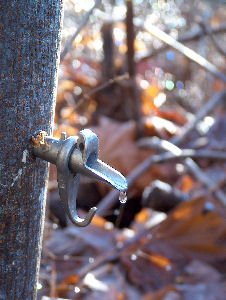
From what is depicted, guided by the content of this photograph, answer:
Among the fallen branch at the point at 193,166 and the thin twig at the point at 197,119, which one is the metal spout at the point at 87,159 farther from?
the thin twig at the point at 197,119

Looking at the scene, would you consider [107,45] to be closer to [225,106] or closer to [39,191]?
[225,106]

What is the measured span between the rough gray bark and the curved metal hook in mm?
59

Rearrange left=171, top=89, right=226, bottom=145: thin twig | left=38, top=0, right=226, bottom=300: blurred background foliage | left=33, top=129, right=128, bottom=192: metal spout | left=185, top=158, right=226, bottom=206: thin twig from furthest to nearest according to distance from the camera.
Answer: left=171, top=89, right=226, bottom=145: thin twig
left=185, top=158, right=226, bottom=206: thin twig
left=38, top=0, right=226, bottom=300: blurred background foliage
left=33, top=129, right=128, bottom=192: metal spout

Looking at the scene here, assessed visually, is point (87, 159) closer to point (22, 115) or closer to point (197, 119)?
point (22, 115)

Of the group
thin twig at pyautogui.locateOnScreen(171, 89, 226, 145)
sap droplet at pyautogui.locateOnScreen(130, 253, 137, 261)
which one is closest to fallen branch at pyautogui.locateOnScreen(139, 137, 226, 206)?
thin twig at pyautogui.locateOnScreen(171, 89, 226, 145)

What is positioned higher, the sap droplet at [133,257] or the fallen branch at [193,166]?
the fallen branch at [193,166]

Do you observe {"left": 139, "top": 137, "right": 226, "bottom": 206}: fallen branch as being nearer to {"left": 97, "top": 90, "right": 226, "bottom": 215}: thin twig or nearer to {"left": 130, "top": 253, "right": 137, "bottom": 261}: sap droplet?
{"left": 97, "top": 90, "right": 226, "bottom": 215}: thin twig

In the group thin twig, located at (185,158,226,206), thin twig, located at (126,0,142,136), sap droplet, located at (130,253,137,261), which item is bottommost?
sap droplet, located at (130,253,137,261)

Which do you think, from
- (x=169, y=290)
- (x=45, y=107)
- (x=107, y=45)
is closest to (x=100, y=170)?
(x=45, y=107)

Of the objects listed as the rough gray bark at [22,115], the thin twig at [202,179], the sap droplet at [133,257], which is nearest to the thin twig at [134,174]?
the thin twig at [202,179]

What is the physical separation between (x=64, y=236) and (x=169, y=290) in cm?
47

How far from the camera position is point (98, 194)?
7.17 feet

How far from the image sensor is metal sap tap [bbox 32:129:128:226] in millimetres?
574

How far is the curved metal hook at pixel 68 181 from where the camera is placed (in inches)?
23.4
